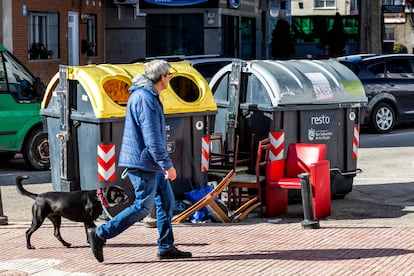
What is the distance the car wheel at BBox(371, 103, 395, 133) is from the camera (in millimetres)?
19922

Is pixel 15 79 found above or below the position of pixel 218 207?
above

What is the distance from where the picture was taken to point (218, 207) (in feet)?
34.7

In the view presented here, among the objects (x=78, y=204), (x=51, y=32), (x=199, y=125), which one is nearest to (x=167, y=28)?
(x=51, y=32)

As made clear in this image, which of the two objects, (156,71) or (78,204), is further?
(78,204)

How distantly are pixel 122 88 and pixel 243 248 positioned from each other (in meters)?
3.04

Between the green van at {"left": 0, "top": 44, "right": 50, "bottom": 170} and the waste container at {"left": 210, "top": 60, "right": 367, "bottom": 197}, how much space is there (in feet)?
11.8

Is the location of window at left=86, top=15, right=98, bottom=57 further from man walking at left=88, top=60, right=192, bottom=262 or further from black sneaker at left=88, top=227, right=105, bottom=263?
black sneaker at left=88, top=227, right=105, bottom=263

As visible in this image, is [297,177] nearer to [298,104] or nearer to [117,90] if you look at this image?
[298,104]

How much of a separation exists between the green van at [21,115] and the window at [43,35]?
1176cm

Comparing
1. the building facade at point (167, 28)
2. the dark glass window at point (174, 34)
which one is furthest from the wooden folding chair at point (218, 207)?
the dark glass window at point (174, 34)

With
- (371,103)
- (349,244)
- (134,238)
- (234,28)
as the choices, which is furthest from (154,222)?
(234,28)

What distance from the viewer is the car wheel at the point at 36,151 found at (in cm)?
1468

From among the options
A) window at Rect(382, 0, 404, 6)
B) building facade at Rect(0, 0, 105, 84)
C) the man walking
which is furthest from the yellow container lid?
window at Rect(382, 0, 404, 6)

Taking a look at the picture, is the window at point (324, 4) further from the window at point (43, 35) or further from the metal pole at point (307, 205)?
the metal pole at point (307, 205)
